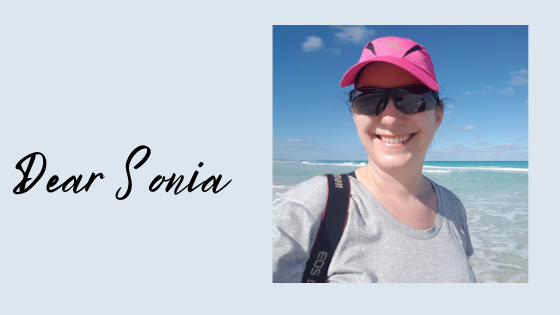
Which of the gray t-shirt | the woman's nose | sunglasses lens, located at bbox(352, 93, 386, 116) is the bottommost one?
the gray t-shirt

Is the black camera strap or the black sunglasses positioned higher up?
the black sunglasses

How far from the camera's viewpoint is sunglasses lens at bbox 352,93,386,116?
4.95 feet

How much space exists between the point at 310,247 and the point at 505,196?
376 inches

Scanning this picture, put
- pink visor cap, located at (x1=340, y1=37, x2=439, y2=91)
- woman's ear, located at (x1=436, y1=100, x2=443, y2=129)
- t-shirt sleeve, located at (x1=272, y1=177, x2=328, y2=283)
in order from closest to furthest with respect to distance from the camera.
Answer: t-shirt sleeve, located at (x1=272, y1=177, x2=328, y2=283)
pink visor cap, located at (x1=340, y1=37, x2=439, y2=91)
woman's ear, located at (x1=436, y1=100, x2=443, y2=129)

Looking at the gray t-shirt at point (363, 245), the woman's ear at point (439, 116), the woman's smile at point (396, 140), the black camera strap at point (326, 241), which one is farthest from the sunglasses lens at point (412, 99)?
the black camera strap at point (326, 241)

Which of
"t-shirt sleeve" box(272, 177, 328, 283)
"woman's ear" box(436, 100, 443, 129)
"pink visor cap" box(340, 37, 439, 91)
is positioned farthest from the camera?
"woman's ear" box(436, 100, 443, 129)

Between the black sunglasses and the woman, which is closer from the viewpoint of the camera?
the woman

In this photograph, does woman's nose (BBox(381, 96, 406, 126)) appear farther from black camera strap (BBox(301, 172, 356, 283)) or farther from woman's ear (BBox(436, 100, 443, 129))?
black camera strap (BBox(301, 172, 356, 283))

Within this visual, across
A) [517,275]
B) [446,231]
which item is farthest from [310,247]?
[517,275]

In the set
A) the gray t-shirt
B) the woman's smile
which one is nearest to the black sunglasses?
the woman's smile

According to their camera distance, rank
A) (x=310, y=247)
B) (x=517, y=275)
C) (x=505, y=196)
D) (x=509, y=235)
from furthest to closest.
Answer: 1. (x=505, y=196)
2. (x=509, y=235)
3. (x=517, y=275)
4. (x=310, y=247)

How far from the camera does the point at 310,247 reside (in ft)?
4.47

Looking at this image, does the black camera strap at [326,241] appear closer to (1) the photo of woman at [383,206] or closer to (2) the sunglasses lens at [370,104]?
(1) the photo of woman at [383,206]

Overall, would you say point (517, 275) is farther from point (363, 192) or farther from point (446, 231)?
point (363, 192)
